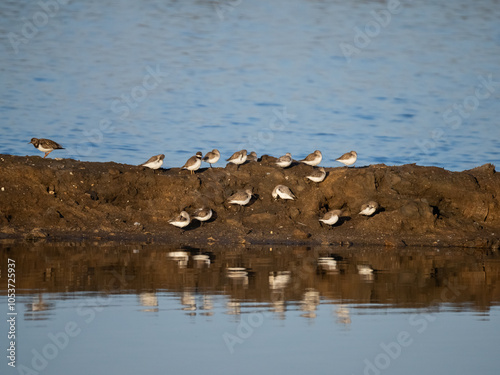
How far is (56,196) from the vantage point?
75.0ft

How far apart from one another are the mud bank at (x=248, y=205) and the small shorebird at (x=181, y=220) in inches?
12.2

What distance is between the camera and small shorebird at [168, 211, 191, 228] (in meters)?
21.9

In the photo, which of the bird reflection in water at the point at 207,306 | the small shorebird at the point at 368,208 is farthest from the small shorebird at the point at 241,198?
the bird reflection in water at the point at 207,306

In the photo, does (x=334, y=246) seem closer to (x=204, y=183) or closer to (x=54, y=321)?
(x=204, y=183)

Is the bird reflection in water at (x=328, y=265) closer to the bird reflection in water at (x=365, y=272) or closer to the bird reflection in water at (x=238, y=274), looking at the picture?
the bird reflection in water at (x=365, y=272)

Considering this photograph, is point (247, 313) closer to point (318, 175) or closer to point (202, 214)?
point (202, 214)

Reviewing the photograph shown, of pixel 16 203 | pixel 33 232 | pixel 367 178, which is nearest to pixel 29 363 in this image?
pixel 33 232

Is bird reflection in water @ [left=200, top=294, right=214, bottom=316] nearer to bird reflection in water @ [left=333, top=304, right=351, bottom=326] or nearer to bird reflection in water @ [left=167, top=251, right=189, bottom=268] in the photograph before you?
bird reflection in water @ [left=333, top=304, right=351, bottom=326]

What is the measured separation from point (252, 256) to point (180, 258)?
1.77 m

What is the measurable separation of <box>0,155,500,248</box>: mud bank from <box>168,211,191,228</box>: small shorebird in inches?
12.2

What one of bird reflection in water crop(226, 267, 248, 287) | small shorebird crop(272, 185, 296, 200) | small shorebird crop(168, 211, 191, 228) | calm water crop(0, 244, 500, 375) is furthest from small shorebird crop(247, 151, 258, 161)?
bird reflection in water crop(226, 267, 248, 287)

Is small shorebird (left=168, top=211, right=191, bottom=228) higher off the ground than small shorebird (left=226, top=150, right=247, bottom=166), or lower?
lower

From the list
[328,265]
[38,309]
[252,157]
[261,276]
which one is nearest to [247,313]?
[38,309]

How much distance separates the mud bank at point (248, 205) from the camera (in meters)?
22.0
